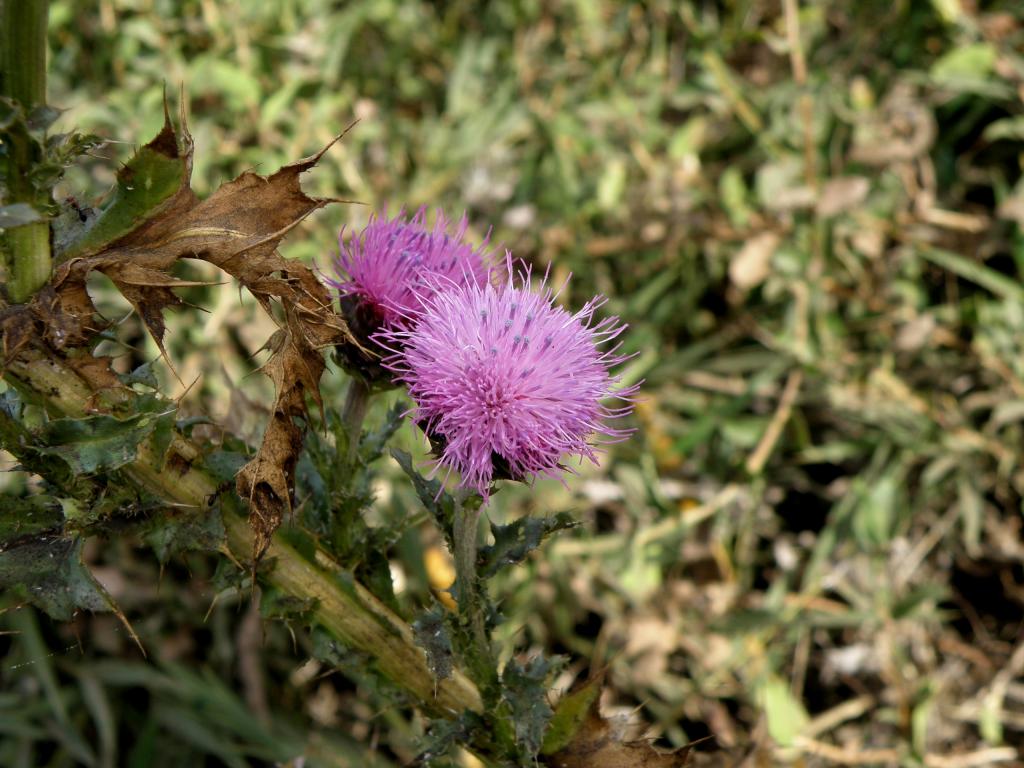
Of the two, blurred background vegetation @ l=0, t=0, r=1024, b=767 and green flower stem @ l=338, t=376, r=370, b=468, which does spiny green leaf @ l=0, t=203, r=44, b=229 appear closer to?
green flower stem @ l=338, t=376, r=370, b=468

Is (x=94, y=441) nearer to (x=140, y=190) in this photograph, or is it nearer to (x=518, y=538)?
(x=140, y=190)

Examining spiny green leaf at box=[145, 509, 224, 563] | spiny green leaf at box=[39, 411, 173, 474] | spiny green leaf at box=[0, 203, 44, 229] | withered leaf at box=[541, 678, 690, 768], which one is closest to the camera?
spiny green leaf at box=[0, 203, 44, 229]

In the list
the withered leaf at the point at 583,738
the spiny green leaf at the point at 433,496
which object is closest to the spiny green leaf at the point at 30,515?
the spiny green leaf at the point at 433,496

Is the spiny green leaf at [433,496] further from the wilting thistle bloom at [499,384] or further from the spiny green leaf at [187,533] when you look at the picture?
the spiny green leaf at [187,533]

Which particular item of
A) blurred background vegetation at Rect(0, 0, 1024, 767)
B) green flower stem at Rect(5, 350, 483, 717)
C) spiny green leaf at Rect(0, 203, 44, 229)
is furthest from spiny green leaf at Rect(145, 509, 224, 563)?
blurred background vegetation at Rect(0, 0, 1024, 767)

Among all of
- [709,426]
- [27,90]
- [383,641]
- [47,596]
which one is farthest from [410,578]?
[27,90]

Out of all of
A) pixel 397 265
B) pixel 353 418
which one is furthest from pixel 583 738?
pixel 397 265
